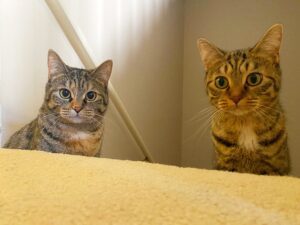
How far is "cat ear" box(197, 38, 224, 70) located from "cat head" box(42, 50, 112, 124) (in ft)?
1.10

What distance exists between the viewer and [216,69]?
1.08m

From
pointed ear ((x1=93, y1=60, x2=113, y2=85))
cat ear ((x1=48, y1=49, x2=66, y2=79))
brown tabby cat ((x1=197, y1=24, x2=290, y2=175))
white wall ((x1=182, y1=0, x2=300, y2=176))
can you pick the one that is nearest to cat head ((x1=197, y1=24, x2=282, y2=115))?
brown tabby cat ((x1=197, y1=24, x2=290, y2=175))

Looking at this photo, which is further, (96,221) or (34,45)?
(34,45)

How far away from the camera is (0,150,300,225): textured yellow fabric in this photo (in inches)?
15.6

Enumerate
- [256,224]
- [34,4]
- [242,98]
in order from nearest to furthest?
1. [256,224]
2. [242,98]
3. [34,4]

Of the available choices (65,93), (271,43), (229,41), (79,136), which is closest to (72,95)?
(65,93)

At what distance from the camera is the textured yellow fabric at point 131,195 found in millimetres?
395

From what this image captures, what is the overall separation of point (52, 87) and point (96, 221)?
2.51ft

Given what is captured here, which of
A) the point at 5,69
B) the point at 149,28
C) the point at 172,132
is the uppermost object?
Answer: the point at 149,28

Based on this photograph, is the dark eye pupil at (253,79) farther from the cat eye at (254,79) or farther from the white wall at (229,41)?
the white wall at (229,41)

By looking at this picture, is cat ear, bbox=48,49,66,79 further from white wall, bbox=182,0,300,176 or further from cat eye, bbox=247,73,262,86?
white wall, bbox=182,0,300,176

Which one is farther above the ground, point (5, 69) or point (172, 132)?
point (5, 69)

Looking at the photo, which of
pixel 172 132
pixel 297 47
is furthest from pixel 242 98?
pixel 172 132

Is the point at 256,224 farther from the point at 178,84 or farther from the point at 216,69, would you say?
the point at 178,84
